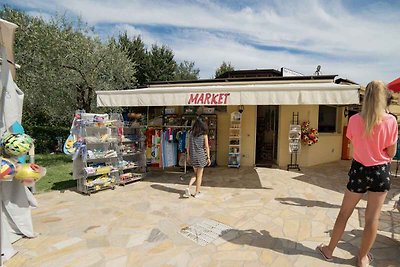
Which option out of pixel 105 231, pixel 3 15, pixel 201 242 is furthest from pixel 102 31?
pixel 201 242

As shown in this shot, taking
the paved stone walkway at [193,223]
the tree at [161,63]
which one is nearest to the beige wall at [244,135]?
the paved stone walkway at [193,223]

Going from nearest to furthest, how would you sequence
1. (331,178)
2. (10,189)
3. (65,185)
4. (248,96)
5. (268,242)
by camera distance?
(10,189), (268,242), (248,96), (65,185), (331,178)

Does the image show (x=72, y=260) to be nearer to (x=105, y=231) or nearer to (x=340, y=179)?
(x=105, y=231)

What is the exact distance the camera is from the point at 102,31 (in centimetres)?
1430

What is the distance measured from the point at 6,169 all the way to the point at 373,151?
4.62 m

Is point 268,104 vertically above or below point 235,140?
above

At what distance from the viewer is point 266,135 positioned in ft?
39.1

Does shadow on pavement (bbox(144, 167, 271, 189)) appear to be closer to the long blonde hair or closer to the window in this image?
the window

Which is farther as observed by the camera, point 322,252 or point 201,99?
point 201,99

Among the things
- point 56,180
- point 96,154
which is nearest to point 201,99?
point 96,154

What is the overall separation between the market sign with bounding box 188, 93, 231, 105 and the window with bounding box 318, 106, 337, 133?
231 inches

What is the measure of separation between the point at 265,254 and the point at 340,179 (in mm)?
5779

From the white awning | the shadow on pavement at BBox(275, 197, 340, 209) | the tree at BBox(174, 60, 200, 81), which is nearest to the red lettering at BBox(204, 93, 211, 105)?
the white awning

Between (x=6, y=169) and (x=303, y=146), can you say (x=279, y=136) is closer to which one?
(x=303, y=146)
